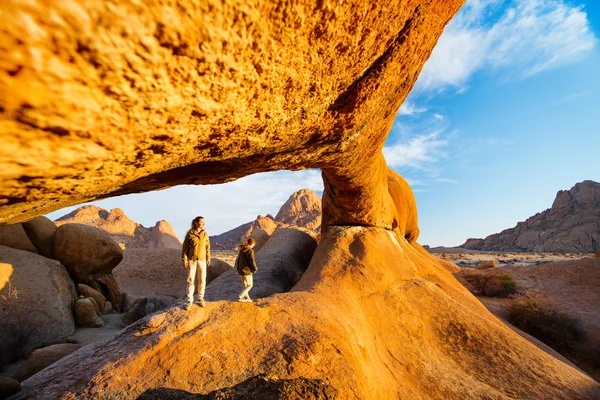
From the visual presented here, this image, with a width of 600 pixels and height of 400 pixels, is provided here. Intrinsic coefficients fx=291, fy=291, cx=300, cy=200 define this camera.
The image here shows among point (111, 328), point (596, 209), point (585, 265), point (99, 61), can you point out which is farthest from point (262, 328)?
point (596, 209)

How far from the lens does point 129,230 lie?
48.6 m

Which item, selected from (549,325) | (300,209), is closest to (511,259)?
(549,325)

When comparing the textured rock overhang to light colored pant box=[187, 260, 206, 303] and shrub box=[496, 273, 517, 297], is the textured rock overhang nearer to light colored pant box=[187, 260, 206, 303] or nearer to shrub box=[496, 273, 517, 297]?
light colored pant box=[187, 260, 206, 303]

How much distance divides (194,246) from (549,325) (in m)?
11.5

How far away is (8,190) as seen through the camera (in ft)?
5.89

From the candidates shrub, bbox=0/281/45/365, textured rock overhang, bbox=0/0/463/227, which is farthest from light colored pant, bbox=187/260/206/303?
shrub, bbox=0/281/45/365

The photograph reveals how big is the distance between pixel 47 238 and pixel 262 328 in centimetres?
939

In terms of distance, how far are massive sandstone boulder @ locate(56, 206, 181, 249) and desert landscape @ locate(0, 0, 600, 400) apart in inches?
1487

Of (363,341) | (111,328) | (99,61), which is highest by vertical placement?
(99,61)

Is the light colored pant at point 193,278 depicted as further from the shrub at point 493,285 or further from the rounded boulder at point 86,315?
the shrub at point 493,285

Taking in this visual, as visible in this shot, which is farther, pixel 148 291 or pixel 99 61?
pixel 148 291

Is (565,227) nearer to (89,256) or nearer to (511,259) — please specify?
(511,259)

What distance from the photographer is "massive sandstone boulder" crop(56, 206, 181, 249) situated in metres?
43.1

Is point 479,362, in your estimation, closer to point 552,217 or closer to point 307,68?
point 307,68
